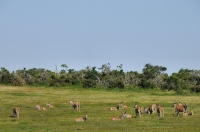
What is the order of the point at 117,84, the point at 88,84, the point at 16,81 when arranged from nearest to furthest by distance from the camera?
the point at 88,84 → the point at 117,84 → the point at 16,81

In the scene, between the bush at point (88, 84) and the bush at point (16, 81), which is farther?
the bush at point (16, 81)

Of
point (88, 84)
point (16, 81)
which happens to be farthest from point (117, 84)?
point (16, 81)

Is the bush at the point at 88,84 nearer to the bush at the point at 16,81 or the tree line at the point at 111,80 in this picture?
the tree line at the point at 111,80

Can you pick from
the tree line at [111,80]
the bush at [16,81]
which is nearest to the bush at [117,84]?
the tree line at [111,80]

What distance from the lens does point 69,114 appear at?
88.7ft

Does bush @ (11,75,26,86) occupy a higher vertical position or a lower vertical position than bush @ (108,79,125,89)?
higher

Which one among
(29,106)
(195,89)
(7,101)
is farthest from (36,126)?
(195,89)

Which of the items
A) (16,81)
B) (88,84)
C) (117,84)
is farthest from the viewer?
(16,81)

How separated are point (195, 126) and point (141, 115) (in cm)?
561

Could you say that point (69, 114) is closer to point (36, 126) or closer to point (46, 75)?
point (36, 126)

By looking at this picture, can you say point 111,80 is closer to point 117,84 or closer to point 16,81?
point 117,84

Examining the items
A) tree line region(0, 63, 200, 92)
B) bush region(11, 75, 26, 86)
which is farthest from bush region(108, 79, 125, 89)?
bush region(11, 75, 26, 86)

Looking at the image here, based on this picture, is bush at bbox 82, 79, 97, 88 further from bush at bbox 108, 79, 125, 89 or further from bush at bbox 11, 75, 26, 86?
bush at bbox 11, 75, 26, 86

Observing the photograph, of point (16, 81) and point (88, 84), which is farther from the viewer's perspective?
point (16, 81)
